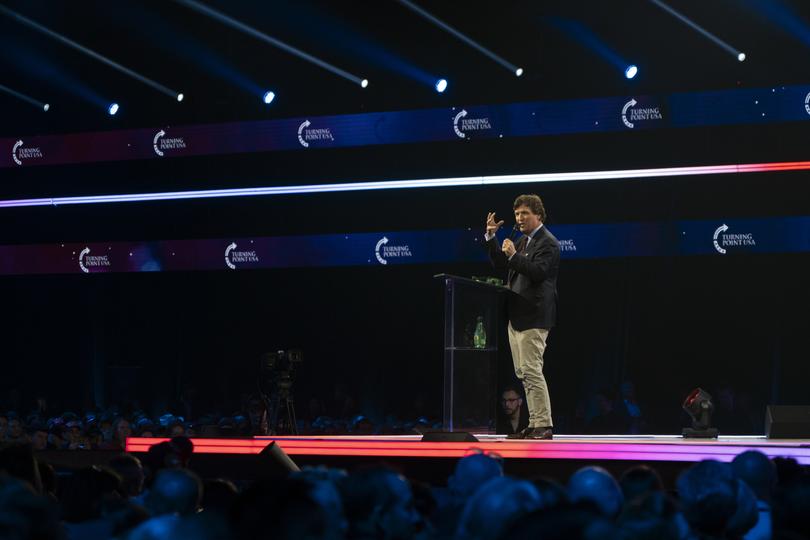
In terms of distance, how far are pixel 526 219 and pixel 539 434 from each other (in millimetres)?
1302

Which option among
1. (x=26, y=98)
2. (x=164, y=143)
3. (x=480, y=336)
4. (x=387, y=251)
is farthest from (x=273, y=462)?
(x=26, y=98)

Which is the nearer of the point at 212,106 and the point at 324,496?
the point at 324,496

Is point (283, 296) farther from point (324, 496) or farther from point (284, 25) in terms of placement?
point (324, 496)

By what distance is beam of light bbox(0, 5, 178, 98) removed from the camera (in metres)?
10.4

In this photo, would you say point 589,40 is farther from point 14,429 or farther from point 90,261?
point 14,429

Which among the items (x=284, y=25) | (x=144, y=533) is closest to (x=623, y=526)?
(x=144, y=533)

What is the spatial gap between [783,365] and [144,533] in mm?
8315

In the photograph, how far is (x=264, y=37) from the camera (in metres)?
9.88

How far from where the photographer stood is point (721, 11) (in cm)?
919

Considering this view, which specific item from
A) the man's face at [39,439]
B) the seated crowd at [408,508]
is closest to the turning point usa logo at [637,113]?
the man's face at [39,439]

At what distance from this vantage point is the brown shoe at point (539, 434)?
6.34m

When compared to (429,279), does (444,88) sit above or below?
above

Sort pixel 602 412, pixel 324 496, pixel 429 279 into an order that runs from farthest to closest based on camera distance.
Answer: pixel 429 279 < pixel 602 412 < pixel 324 496

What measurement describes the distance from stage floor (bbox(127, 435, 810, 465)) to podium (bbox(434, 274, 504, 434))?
0.27 metres
